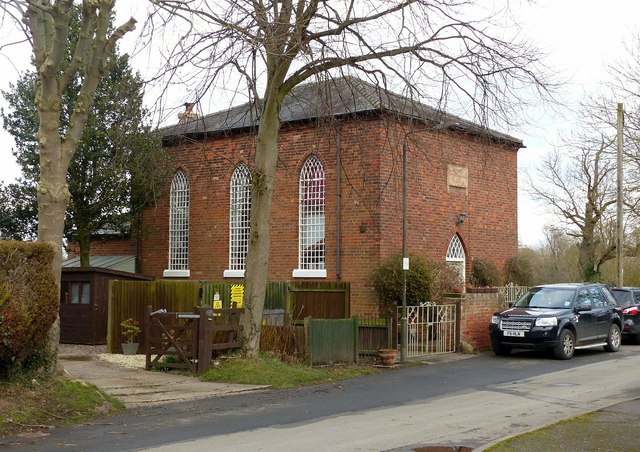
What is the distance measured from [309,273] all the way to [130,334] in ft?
21.1

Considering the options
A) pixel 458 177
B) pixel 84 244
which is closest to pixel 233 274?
pixel 84 244

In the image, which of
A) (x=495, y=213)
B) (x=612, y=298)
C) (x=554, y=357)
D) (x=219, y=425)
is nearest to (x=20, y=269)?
(x=219, y=425)

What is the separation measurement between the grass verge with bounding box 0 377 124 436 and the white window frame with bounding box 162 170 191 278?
15908 mm

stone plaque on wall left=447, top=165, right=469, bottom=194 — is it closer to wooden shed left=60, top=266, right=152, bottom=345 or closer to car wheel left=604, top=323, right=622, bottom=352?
car wheel left=604, top=323, right=622, bottom=352

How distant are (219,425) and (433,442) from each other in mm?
2926

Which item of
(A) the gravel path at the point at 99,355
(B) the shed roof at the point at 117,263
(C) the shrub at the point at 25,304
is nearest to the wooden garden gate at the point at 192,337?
(A) the gravel path at the point at 99,355

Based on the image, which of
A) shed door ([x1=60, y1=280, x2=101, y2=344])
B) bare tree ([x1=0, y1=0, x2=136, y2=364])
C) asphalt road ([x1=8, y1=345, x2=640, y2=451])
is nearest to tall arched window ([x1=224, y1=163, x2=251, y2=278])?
shed door ([x1=60, y1=280, x2=101, y2=344])

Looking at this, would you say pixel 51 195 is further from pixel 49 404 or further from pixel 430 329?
pixel 430 329

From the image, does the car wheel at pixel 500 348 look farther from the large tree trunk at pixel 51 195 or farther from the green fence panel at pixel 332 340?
the large tree trunk at pixel 51 195

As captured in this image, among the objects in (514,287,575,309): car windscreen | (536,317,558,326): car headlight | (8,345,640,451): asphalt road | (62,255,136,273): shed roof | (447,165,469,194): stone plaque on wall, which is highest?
(447,165,469,194): stone plaque on wall

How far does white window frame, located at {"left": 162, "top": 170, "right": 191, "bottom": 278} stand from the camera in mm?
27328

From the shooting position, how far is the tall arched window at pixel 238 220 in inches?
1017

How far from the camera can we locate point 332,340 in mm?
16391

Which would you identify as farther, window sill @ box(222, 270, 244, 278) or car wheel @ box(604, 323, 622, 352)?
window sill @ box(222, 270, 244, 278)
